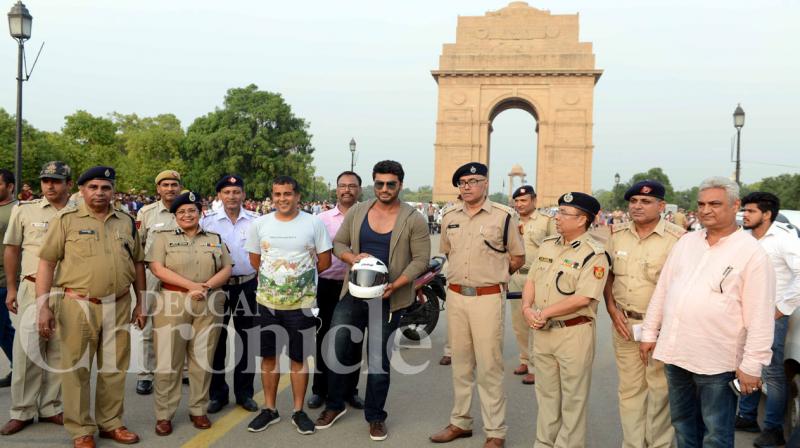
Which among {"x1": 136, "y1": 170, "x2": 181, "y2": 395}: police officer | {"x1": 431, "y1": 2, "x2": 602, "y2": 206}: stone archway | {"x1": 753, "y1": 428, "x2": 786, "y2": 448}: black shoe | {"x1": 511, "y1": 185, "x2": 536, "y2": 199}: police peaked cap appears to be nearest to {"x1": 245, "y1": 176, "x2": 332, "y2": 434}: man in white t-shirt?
{"x1": 136, "y1": 170, "x2": 181, "y2": 395}: police officer

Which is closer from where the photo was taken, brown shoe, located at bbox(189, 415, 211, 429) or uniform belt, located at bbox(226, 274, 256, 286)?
brown shoe, located at bbox(189, 415, 211, 429)

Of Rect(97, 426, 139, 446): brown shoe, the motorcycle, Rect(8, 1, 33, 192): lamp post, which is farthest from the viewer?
Rect(8, 1, 33, 192): lamp post

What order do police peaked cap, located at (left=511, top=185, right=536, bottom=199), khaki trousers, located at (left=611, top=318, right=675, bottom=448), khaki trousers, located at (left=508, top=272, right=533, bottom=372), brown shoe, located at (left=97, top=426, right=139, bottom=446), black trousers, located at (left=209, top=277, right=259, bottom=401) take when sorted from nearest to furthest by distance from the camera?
1. khaki trousers, located at (left=611, top=318, right=675, bottom=448)
2. brown shoe, located at (left=97, top=426, right=139, bottom=446)
3. black trousers, located at (left=209, top=277, right=259, bottom=401)
4. khaki trousers, located at (left=508, top=272, right=533, bottom=372)
5. police peaked cap, located at (left=511, top=185, right=536, bottom=199)

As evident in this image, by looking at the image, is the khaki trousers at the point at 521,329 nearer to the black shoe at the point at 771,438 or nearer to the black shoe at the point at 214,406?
the black shoe at the point at 771,438

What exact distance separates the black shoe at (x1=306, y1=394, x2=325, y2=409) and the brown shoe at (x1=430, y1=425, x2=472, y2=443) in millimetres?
1263

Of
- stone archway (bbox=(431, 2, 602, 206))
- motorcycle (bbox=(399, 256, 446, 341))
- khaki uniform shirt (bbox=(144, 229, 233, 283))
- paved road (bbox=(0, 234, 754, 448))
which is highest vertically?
stone archway (bbox=(431, 2, 602, 206))

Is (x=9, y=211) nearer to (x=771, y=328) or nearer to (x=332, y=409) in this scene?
(x=332, y=409)

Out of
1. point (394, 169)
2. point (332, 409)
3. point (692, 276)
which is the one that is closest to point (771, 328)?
point (692, 276)

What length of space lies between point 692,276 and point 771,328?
485 millimetres

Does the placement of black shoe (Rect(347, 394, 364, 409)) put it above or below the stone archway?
below

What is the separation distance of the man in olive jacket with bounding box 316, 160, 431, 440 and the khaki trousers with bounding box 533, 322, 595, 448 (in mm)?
1176

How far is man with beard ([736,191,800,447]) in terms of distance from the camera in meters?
4.52

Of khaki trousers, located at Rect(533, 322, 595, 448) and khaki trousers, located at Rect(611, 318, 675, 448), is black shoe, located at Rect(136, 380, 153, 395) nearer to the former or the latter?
khaki trousers, located at Rect(533, 322, 595, 448)

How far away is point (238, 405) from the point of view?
17.5 ft
